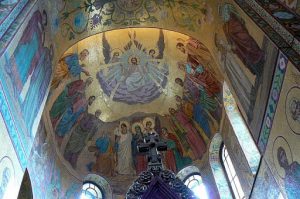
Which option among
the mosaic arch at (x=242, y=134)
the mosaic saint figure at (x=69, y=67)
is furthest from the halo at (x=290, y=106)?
the mosaic saint figure at (x=69, y=67)

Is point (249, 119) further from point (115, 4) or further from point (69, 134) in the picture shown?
point (69, 134)

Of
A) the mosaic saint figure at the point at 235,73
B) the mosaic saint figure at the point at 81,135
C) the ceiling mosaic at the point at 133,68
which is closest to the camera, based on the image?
the mosaic saint figure at the point at 235,73

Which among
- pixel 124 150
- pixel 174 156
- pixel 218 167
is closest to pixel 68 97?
pixel 124 150

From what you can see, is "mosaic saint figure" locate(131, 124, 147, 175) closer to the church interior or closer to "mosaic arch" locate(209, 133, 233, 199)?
the church interior

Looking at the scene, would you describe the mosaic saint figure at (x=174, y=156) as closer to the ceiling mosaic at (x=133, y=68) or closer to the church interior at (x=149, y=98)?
the church interior at (x=149, y=98)

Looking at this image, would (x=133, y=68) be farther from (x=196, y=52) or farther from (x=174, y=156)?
(x=174, y=156)

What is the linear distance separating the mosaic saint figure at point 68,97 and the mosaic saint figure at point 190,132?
3.25 m

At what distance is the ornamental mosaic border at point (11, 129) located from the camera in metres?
6.07

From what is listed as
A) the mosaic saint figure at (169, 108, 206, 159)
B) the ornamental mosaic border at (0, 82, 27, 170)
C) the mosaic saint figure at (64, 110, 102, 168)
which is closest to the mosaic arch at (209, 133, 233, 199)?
the mosaic saint figure at (169, 108, 206, 159)

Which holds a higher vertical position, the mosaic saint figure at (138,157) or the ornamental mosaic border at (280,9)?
the mosaic saint figure at (138,157)

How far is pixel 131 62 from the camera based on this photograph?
1245cm

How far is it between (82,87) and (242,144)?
540 cm

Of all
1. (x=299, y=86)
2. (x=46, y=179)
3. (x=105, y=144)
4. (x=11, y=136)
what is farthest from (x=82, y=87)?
(x=299, y=86)

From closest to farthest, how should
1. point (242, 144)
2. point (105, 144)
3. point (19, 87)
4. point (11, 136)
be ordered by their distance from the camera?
point (11, 136) → point (19, 87) → point (242, 144) → point (105, 144)
